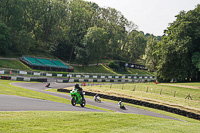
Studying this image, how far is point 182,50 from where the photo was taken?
5100 centimetres

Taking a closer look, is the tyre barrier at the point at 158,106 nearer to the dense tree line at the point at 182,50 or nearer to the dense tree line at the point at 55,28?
the dense tree line at the point at 182,50

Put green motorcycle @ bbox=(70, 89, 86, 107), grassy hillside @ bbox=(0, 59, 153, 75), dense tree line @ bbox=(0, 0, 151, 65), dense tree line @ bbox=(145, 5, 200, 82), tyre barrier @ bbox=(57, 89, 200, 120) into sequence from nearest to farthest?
1. green motorcycle @ bbox=(70, 89, 86, 107)
2. tyre barrier @ bbox=(57, 89, 200, 120)
3. dense tree line @ bbox=(145, 5, 200, 82)
4. grassy hillside @ bbox=(0, 59, 153, 75)
5. dense tree line @ bbox=(0, 0, 151, 65)

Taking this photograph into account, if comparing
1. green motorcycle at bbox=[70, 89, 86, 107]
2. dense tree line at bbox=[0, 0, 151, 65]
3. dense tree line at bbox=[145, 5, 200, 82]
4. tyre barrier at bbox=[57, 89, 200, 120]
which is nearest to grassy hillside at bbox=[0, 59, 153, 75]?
dense tree line at bbox=[0, 0, 151, 65]

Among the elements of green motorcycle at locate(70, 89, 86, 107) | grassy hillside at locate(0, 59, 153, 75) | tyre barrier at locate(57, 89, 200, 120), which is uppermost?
grassy hillside at locate(0, 59, 153, 75)

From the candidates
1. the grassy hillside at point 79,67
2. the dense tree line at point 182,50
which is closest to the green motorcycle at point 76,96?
the dense tree line at point 182,50

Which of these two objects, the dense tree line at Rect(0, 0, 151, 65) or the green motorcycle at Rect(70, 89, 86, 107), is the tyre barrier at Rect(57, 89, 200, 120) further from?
the dense tree line at Rect(0, 0, 151, 65)

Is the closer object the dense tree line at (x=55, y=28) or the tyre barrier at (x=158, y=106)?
the tyre barrier at (x=158, y=106)

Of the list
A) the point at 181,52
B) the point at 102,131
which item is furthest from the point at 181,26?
the point at 102,131

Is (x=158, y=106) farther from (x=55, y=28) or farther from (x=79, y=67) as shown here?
(x=55, y=28)

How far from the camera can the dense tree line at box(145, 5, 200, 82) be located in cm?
5200

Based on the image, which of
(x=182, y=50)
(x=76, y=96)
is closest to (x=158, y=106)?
(x=76, y=96)

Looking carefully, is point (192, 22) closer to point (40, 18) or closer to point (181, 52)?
point (181, 52)

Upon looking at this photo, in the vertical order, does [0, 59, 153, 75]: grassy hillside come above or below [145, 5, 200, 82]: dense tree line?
below

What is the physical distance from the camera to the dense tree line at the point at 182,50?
52.0 metres
